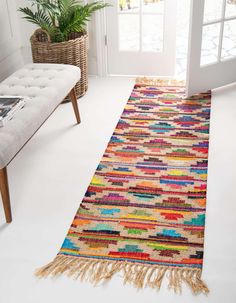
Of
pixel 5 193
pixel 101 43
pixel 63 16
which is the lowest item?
pixel 5 193

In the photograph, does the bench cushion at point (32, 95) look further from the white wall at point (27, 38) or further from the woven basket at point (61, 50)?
the white wall at point (27, 38)

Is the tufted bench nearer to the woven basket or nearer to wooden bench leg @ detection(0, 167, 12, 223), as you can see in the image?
wooden bench leg @ detection(0, 167, 12, 223)

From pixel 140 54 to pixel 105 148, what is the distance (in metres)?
1.29

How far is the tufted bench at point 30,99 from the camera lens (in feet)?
7.18

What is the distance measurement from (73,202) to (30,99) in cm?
64

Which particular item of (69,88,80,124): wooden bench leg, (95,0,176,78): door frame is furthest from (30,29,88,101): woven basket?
(69,88,80,124): wooden bench leg

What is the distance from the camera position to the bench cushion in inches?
87.2

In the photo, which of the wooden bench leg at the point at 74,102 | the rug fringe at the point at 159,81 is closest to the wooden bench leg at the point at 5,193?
the wooden bench leg at the point at 74,102

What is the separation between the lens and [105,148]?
9.42ft

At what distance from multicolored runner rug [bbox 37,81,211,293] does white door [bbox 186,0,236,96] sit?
0.30 metres

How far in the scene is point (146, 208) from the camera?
2.31 meters

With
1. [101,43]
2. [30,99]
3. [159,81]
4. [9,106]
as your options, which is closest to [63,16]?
[101,43]

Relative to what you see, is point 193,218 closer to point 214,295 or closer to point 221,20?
point 214,295

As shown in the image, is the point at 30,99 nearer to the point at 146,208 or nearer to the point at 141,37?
the point at 146,208
